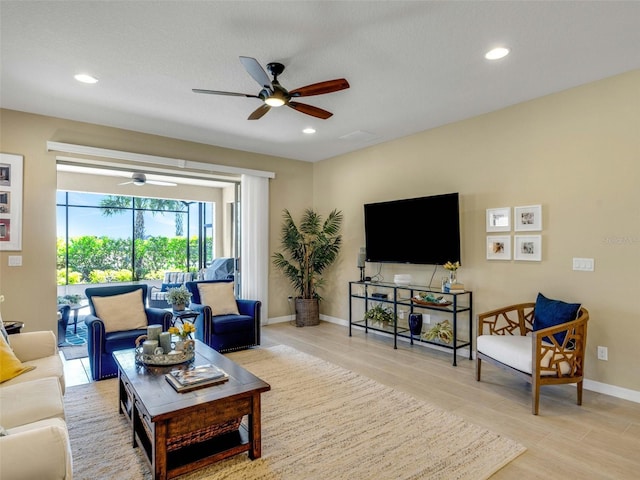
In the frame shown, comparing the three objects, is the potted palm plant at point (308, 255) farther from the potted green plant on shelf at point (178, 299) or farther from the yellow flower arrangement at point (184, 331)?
the yellow flower arrangement at point (184, 331)

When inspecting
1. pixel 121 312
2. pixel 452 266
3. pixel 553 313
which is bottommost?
pixel 121 312

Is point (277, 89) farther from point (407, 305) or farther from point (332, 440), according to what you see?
point (407, 305)

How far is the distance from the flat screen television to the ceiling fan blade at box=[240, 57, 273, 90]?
257 cm

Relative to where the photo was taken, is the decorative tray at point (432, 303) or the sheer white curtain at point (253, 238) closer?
the decorative tray at point (432, 303)

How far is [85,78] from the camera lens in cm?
335

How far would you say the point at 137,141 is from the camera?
4934 millimetres

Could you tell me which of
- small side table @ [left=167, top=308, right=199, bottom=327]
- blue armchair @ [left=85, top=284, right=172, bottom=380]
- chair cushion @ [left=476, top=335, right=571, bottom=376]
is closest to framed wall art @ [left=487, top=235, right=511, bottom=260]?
chair cushion @ [left=476, top=335, right=571, bottom=376]

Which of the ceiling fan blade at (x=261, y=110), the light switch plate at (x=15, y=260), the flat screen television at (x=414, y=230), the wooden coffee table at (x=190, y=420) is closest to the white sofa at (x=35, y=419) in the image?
the wooden coffee table at (x=190, y=420)

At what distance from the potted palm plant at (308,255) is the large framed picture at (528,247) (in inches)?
114

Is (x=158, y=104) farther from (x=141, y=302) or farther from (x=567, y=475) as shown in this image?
(x=567, y=475)

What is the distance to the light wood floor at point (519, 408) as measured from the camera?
2.27 meters

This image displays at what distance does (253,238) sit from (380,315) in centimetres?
243

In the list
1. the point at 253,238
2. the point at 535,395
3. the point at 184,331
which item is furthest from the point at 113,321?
the point at 535,395

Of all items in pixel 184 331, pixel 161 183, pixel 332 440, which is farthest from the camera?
pixel 161 183
